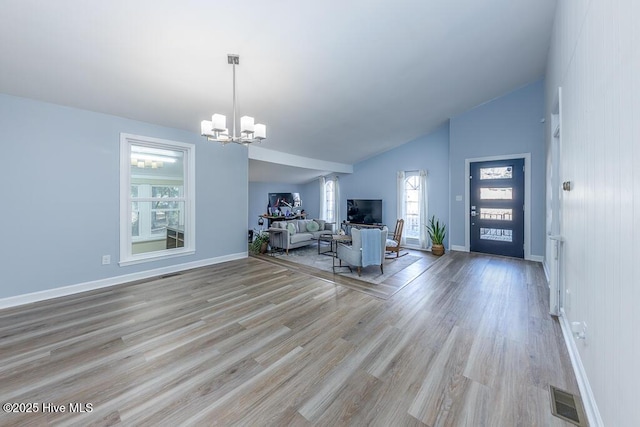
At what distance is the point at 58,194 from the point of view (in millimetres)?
3250

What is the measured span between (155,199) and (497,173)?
23.0 ft

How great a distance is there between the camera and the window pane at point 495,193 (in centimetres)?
523

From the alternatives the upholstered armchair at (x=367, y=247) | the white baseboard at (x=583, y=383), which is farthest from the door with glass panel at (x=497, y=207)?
the white baseboard at (x=583, y=383)

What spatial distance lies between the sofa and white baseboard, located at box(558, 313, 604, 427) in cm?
493

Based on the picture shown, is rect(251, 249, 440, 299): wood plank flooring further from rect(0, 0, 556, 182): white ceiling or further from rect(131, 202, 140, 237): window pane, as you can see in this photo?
rect(0, 0, 556, 182): white ceiling

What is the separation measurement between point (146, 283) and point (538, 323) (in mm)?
5158

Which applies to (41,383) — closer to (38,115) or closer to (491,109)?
(38,115)

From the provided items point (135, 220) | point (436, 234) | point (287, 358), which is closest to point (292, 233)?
point (135, 220)

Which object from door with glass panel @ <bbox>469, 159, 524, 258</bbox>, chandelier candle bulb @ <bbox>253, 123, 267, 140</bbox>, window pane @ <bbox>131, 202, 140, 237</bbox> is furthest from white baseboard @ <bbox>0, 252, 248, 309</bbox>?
door with glass panel @ <bbox>469, 159, 524, 258</bbox>

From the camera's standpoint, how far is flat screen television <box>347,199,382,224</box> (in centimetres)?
749

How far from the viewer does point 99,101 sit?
3.25m

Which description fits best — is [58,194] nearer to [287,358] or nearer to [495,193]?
[287,358]

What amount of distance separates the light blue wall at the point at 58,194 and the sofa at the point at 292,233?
107 inches

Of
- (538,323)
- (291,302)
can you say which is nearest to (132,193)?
(291,302)
